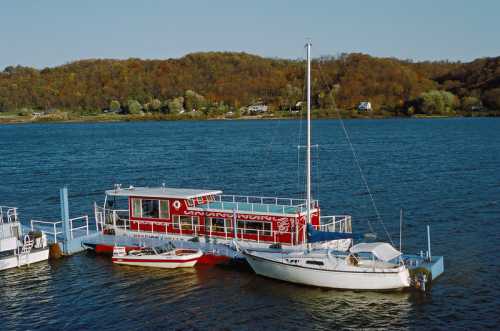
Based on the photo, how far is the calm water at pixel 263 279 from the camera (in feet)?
88.1

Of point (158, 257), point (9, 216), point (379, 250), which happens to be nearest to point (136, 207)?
point (158, 257)

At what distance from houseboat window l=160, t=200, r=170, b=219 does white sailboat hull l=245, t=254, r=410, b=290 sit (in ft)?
27.0

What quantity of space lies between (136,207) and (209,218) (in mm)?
5301

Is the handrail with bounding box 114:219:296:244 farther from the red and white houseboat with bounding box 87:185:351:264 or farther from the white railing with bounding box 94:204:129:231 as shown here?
the white railing with bounding box 94:204:129:231

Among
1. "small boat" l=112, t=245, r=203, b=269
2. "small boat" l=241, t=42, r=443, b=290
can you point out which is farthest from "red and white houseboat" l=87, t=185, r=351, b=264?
"small boat" l=241, t=42, r=443, b=290

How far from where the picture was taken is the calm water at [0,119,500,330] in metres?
26.9

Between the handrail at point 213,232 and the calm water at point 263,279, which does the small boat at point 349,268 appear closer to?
the calm water at point 263,279

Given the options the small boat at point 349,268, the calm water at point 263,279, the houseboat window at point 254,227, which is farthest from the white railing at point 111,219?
the small boat at point 349,268

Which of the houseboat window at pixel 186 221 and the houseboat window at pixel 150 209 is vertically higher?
the houseboat window at pixel 150 209

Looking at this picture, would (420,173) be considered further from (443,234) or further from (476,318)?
(476,318)

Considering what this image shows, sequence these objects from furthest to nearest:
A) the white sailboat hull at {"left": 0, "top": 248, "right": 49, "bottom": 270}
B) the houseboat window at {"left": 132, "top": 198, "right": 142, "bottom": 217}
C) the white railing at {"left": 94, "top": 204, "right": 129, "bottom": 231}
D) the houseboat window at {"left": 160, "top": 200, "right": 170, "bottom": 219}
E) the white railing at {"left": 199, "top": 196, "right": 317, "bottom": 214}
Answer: the white railing at {"left": 94, "top": 204, "right": 129, "bottom": 231} → the houseboat window at {"left": 132, "top": 198, "right": 142, "bottom": 217} → the houseboat window at {"left": 160, "top": 200, "right": 170, "bottom": 219} → the white sailboat hull at {"left": 0, "top": 248, "right": 49, "bottom": 270} → the white railing at {"left": 199, "top": 196, "right": 317, "bottom": 214}

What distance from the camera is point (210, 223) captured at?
3506 cm

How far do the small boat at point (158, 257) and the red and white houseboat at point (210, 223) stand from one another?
82 centimetres

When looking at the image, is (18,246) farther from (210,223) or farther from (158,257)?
(210,223)
